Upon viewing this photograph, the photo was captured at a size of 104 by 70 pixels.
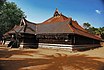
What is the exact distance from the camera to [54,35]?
19609 mm

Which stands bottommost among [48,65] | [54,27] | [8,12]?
[48,65]

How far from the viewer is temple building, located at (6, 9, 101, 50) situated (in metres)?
18.5

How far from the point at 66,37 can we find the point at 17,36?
24.9ft

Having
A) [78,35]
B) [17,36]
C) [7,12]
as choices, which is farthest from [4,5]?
[78,35]

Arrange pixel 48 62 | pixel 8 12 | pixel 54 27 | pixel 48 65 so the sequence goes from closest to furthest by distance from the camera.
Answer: pixel 48 65 < pixel 48 62 < pixel 8 12 < pixel 54 27

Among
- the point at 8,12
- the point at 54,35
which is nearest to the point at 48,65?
the point at 8,12

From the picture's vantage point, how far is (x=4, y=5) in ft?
47.3

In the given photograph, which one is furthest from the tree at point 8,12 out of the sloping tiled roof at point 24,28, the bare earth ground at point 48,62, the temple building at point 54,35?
the sloping tiled roof at point 24,28

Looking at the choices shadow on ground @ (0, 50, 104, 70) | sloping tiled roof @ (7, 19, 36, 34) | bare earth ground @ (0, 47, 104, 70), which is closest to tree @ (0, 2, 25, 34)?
bare earth ground @ (0, 47, 104, 70)

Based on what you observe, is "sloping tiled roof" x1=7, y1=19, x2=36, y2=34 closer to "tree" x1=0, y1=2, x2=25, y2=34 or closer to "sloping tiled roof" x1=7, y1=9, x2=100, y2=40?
"sloping tiled roof" x1=7, y1=9, x2=100, y2=40

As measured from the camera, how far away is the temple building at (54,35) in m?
18.5

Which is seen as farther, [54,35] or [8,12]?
[54,35]

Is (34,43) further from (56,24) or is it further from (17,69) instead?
(17,69)

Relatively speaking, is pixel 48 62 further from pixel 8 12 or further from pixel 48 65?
pixel 8 12
